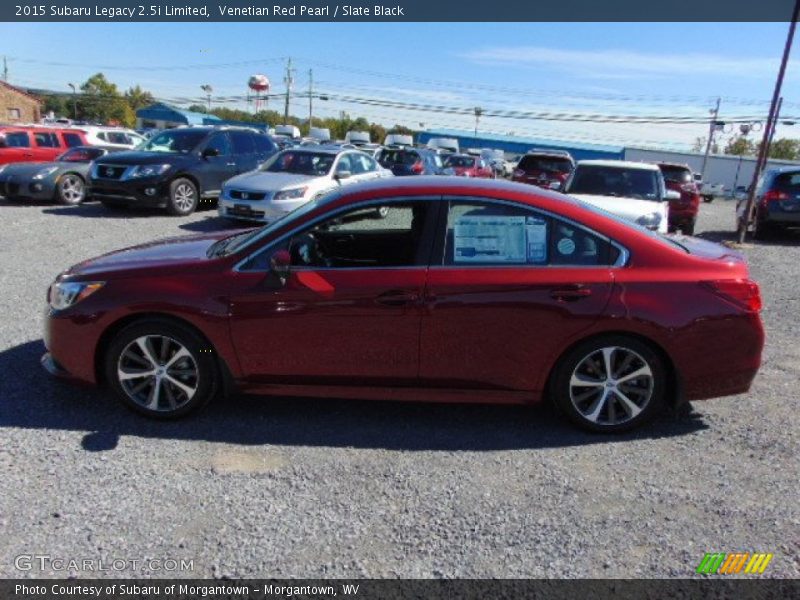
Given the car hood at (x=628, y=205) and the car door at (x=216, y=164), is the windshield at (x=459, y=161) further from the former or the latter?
the car hood at (x=628, y=205)

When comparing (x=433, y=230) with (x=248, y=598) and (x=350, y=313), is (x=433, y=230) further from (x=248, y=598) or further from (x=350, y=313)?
(x=248, y=598)

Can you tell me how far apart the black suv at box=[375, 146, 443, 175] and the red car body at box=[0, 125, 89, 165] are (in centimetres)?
837

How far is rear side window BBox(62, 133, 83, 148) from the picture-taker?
16188 millimetres

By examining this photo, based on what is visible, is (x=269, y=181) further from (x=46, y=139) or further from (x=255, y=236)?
(x=46, y=139)

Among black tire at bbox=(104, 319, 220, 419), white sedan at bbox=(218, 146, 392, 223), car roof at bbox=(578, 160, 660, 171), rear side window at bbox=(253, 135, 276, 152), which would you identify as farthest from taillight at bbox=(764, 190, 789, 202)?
black tire at bbox=(104, 319, 220, 419)

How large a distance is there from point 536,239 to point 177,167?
401 inches

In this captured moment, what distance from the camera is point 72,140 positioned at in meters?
16.3

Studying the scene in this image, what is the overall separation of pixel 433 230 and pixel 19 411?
2866 mm

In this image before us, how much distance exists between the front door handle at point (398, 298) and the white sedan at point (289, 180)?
5.95 meters

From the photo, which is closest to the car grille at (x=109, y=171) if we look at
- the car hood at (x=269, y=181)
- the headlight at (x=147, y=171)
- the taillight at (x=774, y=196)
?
the headlight at (x=147, y=171)

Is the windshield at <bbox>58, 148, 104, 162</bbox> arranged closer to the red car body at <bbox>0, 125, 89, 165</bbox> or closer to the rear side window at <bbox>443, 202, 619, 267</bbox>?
the red car body at <bbox>0, 125, 89, 165</bbox>

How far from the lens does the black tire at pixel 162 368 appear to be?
12.4 feet

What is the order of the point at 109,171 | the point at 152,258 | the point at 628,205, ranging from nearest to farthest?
the point at 152,258 < the point at 628,205 < the point at 109,171

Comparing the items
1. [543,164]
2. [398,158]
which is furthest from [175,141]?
[543,164]
